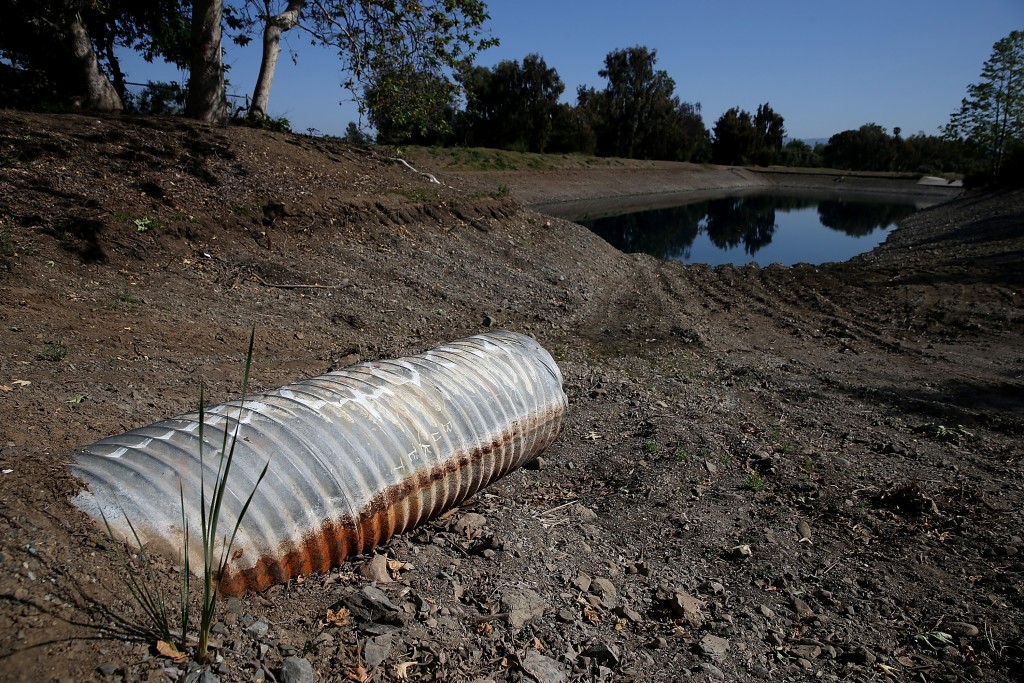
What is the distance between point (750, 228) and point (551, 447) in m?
29.1

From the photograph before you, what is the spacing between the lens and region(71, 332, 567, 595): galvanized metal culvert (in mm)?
3031

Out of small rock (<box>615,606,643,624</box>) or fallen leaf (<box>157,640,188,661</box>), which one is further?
small rock (<box>615,606,643,624</box>)

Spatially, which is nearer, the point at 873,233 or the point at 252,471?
the point at 252,471

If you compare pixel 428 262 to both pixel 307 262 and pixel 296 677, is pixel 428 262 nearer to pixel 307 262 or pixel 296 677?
pixel 307 262

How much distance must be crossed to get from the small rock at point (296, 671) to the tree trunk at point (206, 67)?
12950mm

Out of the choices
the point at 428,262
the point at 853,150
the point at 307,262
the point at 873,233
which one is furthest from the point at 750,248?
the point at 853,150

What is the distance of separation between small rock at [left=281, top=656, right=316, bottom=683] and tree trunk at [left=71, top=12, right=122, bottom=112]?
1284 centimetres

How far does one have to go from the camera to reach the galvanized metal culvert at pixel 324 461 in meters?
3.03

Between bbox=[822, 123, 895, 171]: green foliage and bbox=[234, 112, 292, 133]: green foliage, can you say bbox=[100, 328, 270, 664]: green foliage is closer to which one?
bbox=[234, 112, 292, 133]: green foliage

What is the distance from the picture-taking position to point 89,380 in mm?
5441

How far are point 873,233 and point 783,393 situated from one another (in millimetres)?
26952

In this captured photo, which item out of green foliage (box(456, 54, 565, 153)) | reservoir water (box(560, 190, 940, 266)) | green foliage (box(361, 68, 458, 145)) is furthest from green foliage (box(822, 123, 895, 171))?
green foliage (box(361, 68, 458, 145))

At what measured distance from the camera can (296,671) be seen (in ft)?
8.79

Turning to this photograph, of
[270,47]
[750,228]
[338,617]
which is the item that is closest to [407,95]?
[270,47]
